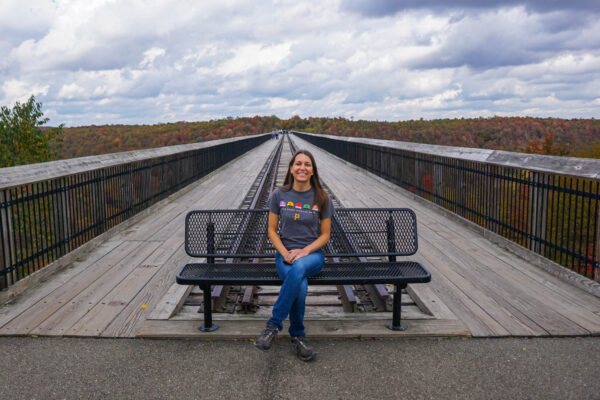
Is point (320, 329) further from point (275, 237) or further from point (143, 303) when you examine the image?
point (143, 303)

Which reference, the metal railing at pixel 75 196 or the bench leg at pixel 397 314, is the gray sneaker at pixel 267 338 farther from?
the metal railing at pixel 75 196

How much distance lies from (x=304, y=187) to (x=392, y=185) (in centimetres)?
1054

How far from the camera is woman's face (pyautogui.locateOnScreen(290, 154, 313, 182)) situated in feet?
13.9

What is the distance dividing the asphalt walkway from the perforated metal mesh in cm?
51

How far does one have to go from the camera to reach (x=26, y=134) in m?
33.2

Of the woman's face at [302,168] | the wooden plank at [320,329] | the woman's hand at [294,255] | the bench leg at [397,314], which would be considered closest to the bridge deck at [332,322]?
the wooden plank at [320,329]

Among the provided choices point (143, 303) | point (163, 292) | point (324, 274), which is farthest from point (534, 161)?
point (143, 303)

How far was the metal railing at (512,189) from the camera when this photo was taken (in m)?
5.68

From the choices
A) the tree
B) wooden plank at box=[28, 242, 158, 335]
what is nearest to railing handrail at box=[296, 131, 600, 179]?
wooden plank at box=[28, 242, 158, 335]

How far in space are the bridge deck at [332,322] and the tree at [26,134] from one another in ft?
94.9

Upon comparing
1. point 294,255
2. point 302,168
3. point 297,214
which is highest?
point 302,168

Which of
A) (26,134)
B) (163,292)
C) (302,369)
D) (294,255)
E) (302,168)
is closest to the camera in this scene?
(302,369)

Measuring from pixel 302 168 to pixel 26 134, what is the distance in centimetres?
3440

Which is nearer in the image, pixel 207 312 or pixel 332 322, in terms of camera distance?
pixel 207 312
